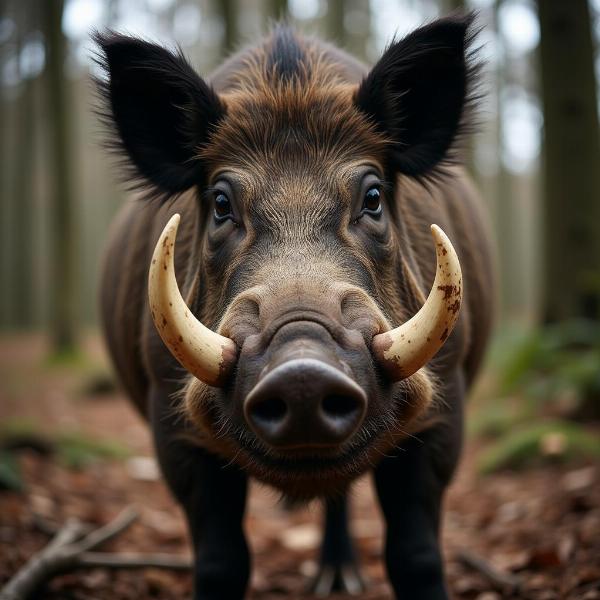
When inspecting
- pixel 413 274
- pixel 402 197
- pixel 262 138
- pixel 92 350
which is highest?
pixel 262 138

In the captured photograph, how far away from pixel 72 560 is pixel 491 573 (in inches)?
97.1

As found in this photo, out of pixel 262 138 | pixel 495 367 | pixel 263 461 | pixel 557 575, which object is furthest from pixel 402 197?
pixel 495 367

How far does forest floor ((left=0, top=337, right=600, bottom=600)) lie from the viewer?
4.51 meters

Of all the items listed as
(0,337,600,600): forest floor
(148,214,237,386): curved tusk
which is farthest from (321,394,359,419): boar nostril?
(0,337,600,600): forest floor

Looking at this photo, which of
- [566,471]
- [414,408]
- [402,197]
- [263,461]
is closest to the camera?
[263,461]

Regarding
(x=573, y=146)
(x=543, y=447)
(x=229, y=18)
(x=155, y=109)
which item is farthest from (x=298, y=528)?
(x=229, y=18)

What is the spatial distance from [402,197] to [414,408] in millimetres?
1332

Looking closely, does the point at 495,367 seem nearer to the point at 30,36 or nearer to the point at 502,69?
the point at 502,69

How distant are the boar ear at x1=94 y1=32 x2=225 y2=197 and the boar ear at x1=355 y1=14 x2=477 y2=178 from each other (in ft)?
2.61

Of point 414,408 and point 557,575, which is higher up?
point 414,408

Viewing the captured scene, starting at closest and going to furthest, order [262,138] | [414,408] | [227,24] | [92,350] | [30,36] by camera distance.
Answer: [414,408], [262,138], [227,24], [92,350], [30,36]

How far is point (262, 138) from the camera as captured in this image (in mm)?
3605

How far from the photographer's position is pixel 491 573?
4.55 m

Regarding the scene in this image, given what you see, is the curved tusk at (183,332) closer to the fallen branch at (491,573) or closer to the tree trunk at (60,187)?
the fallen branch at (491,573)
